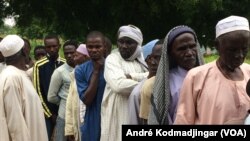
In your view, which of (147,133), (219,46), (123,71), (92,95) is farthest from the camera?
(92,95)

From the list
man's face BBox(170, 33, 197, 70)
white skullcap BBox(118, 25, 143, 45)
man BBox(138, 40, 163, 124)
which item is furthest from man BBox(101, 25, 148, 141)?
man's face BBox(170, 33, 197, 70)

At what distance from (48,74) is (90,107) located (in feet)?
7.39

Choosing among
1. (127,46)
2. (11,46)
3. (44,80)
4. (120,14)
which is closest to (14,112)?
(11,46)

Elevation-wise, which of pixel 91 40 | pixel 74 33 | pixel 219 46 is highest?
pixel 74 33

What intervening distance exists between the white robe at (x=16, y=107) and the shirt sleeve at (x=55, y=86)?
1.93m

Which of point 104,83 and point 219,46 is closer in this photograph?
point 219,46

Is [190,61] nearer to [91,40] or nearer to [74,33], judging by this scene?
[91,40]

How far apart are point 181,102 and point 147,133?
414mm

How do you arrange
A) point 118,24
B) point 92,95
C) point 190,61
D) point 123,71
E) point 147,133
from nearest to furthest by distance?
point 147,133
point 190,61
point 123,71
point 92,95
point 118,24

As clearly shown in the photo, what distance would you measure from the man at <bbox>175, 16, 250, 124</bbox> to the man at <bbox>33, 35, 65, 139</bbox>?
4383 mm

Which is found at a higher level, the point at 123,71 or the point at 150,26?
the point at 150,26

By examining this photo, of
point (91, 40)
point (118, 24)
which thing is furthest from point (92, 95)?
point (118, 24)

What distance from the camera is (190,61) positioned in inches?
155

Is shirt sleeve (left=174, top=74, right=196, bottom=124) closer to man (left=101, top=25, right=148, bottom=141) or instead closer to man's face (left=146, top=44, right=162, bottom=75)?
man's face (left=146, top=44, right=162, bottom=75)
